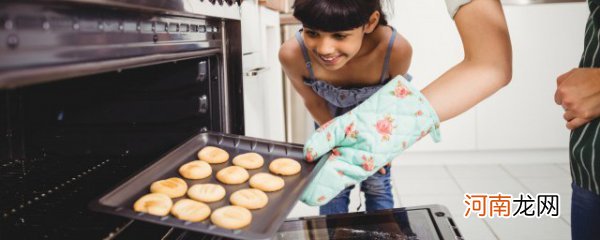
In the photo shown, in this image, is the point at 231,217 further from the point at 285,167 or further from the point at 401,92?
the point at 401,92

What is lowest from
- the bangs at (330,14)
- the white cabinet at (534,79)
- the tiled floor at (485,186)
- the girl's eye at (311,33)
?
the tiled floor at (485,186)

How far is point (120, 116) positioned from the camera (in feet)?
3.23

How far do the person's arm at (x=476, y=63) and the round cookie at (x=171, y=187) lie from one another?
476mm

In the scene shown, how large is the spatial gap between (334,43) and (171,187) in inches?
23.3

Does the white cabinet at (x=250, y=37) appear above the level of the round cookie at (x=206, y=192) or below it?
above

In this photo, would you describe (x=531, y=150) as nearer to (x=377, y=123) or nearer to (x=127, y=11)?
(x=377, y=123)

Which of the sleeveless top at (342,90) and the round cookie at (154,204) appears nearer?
the round cookie at (154,204)

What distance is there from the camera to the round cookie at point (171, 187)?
817 mm

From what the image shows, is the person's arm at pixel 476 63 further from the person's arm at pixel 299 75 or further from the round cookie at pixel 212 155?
the person's arm at pixel 299 75

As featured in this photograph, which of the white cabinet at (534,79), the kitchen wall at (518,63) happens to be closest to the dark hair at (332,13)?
the kitchen wall at (518,63)

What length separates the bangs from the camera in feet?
3.84

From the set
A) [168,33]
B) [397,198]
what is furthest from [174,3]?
[397,198]

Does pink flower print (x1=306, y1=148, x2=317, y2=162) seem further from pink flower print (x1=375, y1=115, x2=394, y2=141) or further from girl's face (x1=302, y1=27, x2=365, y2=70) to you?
girl's face (x1=302, y1=27, x2=365, y2=70)

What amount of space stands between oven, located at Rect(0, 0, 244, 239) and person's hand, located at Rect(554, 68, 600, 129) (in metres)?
0.65
